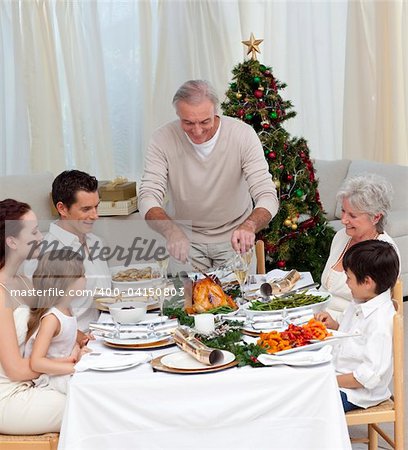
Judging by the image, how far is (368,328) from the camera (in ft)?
8.16

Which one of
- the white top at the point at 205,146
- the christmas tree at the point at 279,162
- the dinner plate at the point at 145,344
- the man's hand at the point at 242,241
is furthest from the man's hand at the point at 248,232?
the christmas tree at the point at 279,162

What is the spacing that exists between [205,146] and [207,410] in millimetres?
1601

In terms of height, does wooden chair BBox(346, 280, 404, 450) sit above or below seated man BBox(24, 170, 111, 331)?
below

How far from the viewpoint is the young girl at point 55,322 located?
2395mm

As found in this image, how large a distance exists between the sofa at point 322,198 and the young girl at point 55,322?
215 cm

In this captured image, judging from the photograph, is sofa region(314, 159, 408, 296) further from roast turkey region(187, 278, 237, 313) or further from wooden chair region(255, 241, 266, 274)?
roast turkey region(187, 278, 237, 313)

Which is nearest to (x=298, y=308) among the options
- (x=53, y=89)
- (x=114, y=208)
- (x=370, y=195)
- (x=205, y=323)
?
(x=205, y=323)

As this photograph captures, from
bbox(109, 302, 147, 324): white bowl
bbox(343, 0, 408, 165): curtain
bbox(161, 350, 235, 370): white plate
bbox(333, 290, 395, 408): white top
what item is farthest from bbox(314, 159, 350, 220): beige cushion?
bbox(161, 350, 235, 370): white plate

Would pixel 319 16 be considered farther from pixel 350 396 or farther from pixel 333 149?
pixel 350 396

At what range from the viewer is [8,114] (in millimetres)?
6500

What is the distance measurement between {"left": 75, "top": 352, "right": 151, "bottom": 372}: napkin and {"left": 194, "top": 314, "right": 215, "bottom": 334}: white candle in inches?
8.7

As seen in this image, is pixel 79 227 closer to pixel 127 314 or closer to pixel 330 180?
pixel 127 314

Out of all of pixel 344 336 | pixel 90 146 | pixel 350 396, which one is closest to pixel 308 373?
pixel 344 336

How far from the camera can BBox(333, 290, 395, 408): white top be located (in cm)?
244
